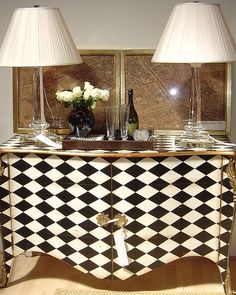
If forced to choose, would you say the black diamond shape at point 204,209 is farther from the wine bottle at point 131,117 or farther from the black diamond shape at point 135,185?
the wine bottle at point 131,117

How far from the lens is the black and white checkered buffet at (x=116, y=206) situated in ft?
8.62

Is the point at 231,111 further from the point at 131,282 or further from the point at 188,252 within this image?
the point at 131,282

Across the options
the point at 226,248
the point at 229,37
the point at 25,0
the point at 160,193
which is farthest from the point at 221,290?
the point at 25,0

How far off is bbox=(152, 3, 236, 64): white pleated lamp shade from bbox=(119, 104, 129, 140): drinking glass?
280 millimetres

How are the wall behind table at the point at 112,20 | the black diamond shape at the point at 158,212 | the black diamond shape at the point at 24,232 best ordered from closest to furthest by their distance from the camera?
the black diamond shape at the point at 158,212 → the black diamond shape at the point at 24,232 → the wall behind table at the point at 112,20

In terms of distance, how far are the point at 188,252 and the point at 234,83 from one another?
0.89 m

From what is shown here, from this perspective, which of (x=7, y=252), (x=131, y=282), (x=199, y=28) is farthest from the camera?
(x=131, y=282)

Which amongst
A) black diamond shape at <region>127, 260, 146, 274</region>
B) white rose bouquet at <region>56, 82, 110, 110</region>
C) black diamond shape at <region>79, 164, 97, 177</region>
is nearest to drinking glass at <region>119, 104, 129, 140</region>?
white rose bouquet at <region>56, 82, 110, 110</region>

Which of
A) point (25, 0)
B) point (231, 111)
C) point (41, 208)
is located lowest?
point (41, 208)

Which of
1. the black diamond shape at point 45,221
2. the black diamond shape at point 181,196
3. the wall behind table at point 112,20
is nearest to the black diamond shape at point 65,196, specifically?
the black diamond shape at point 45,221

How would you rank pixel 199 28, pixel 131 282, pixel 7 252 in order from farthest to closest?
1. pixel 131 282
2. pixel 7 252
3. pixel 199 28

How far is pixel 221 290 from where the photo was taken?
9.67 feet

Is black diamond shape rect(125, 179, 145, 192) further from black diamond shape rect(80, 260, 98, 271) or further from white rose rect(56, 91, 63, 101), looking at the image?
white rose rect(56, 91, 63, 101)

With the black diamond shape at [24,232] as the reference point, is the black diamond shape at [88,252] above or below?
below
